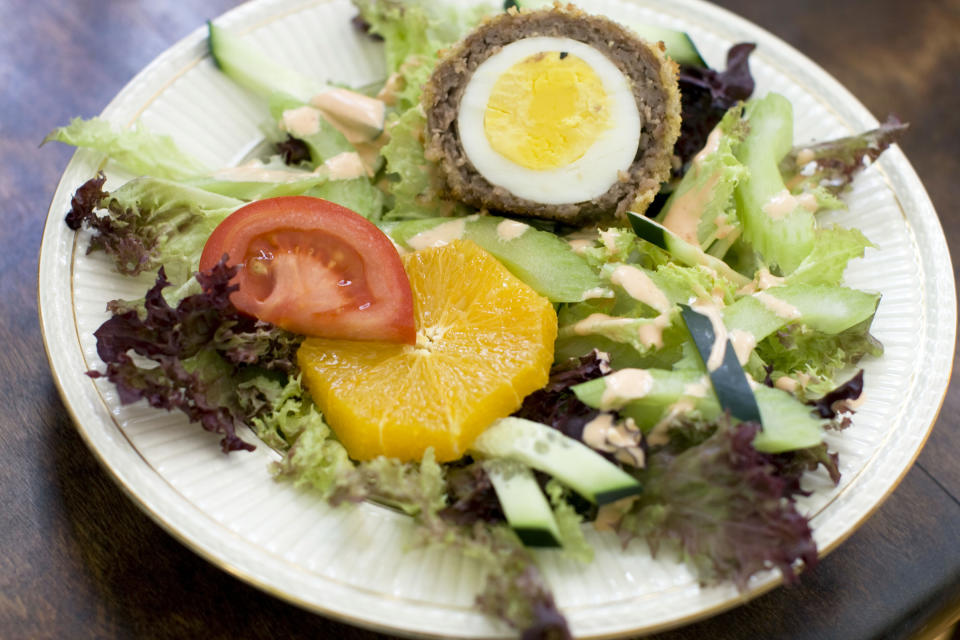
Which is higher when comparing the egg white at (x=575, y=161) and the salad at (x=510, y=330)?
the egg white at (x=575, y=161)

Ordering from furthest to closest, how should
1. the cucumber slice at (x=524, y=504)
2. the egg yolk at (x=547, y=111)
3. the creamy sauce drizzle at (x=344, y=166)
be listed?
1. the creamy sauce drizzle at (x=344, y=166)
2. the egg yolk at (x=547, y=111)
3. the cucumber slice at (x=524, y=504)

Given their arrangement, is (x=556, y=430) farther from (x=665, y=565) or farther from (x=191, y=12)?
(x=191, y=12)

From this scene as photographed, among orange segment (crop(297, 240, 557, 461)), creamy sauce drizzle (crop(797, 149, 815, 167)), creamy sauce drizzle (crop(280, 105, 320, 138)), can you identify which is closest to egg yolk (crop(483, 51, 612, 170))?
orange segment (crop(297, 240, 557, 461))

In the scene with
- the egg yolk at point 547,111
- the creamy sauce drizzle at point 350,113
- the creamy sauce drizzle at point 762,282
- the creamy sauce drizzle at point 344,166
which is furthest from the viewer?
the creamy sauce drizzle at point 350,113

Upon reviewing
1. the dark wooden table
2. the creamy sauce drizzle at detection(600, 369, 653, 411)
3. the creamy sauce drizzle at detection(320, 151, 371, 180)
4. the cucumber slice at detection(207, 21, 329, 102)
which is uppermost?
the cucumber slice at detection(207, 21, 329, 102)

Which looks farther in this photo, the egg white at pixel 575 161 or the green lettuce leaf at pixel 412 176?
the green lettuce leaf at pixel 412 176

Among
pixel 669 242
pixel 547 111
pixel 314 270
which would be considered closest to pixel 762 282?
pixel 669 242

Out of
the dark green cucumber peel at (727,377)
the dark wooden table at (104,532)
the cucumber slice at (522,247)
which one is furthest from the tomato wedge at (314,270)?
the dark green cucumber peel at (727,377)

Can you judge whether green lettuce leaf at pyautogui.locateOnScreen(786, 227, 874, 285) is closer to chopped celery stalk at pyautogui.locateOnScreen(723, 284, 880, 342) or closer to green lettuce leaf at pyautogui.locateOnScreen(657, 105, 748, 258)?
chopped celery stalk at pyautogui.locateOnScreen(723, 284, 880, 342)

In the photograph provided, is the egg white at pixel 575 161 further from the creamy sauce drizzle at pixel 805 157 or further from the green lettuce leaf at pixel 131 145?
the green lettuce leaf at pixel 131 145
